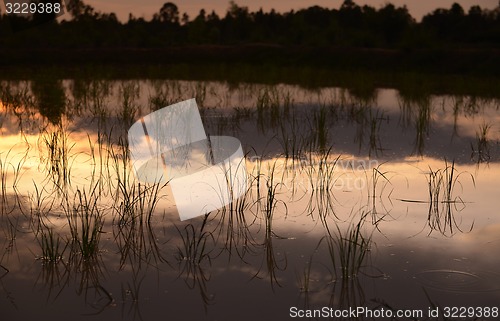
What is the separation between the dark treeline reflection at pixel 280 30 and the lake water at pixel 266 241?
50.6 ft

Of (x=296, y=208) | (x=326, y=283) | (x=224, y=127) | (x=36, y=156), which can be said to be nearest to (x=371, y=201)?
(x=296, y=208)

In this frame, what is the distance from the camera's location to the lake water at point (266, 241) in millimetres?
2465

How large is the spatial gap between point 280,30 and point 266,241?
1207 inches

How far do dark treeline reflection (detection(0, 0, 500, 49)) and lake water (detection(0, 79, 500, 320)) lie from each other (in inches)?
608

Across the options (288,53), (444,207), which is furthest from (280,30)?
(444,207)

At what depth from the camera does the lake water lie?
2.46m

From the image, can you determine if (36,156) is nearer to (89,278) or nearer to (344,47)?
(89,278)

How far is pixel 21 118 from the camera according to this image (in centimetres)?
712

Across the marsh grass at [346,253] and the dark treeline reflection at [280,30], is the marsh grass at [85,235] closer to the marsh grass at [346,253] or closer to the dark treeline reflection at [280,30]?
the marsh grass at [346,253]

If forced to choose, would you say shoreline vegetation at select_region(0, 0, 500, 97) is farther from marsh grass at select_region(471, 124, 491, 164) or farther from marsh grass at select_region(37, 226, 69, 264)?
marsh grass at select_region(37, 226, 69, 264)

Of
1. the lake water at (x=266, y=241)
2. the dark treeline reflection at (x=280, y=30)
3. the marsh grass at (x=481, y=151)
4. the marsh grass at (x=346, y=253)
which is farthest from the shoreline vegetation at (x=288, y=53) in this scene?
the marsh grass at (x=346, y=253)

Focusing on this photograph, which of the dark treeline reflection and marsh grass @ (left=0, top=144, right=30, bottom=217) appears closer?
marsh grass @ (left=0, top=144, right=30, bottom=217)

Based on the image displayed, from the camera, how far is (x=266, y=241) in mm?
3139

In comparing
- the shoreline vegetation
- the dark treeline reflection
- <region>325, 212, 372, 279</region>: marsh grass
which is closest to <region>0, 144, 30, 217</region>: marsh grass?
<region>325, 212, 372, 279</region>: marsh grass
